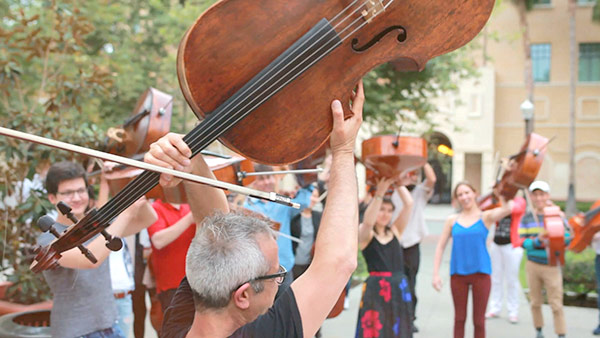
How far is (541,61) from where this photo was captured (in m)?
25.8

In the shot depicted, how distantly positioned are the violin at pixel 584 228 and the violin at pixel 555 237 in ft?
1.49

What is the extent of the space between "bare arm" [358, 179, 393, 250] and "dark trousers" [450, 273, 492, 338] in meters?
1.21

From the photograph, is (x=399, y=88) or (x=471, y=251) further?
(x=399, y=88)

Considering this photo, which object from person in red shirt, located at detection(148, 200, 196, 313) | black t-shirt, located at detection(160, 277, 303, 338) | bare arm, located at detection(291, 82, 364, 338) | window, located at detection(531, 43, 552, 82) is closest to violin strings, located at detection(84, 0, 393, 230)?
bare arm, located at detection(291, 82, 364, 338)

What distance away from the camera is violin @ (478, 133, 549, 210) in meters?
5.33

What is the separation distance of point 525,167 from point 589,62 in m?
23.7

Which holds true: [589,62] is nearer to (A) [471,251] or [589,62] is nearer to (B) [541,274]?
(B) [541,274]

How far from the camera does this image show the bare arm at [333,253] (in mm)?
1601

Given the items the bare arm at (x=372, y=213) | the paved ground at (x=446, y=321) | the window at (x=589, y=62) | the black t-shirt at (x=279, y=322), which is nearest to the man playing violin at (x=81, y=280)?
the black t-shirt at (x=279, y=322)

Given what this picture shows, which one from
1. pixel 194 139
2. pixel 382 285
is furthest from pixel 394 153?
pixel 194 139

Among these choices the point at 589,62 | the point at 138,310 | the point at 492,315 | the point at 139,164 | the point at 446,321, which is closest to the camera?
the point at 139,164

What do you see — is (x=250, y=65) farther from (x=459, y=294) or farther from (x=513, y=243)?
(x=513, y=243)

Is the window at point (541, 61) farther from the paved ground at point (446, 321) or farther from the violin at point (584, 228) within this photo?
the violin at point (584, 228)

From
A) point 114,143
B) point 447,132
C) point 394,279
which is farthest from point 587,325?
point 447,132
